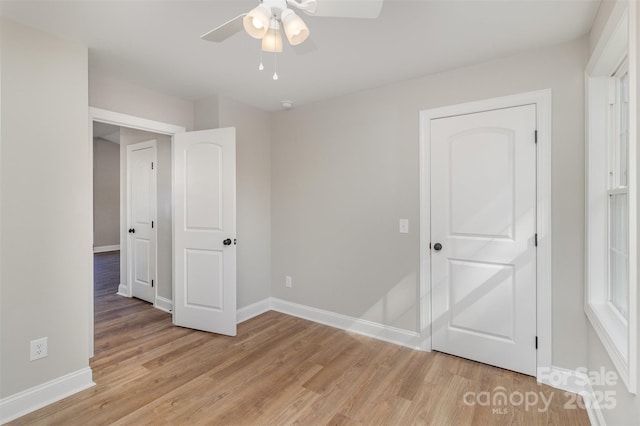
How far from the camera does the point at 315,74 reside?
271 centimetres

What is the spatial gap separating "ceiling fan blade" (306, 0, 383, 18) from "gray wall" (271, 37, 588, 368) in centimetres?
155

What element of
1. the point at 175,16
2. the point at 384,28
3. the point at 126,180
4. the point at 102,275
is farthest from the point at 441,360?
the point at 102,275

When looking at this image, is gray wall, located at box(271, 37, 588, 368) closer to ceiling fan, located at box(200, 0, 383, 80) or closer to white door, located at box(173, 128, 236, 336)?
→ white door, located at box(173, 128, 236, 336)

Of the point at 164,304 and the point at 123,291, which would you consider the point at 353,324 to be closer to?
the point at 164,304

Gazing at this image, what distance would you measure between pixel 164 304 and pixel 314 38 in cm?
352

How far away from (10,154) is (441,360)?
350 cm

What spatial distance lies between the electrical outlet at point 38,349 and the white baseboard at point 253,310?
167 cm

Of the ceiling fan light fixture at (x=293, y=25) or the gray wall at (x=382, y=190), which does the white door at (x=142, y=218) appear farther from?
the ceiling fan light fixture at (x=293, y=25)

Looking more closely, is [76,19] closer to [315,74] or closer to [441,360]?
[315,74]

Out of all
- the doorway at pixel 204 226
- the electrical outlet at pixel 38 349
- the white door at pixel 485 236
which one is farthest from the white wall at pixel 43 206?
the white door at pixel 485 236

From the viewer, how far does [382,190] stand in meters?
3.00

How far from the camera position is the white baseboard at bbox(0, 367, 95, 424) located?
1874 mm

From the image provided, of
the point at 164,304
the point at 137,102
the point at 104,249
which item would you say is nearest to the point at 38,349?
the point at 164,304

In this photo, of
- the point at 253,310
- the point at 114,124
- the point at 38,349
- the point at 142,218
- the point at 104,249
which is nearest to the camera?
the point at 38,349
